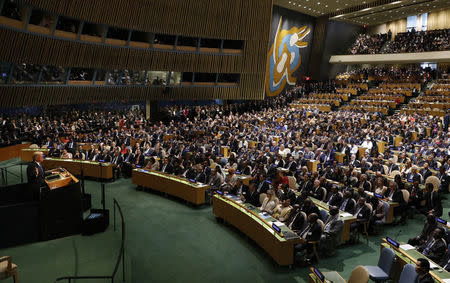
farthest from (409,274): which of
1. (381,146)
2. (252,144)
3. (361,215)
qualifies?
(252,144)

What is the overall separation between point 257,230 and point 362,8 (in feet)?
83.4

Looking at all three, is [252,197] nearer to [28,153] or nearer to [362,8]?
[28,153]

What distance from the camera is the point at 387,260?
191 inches

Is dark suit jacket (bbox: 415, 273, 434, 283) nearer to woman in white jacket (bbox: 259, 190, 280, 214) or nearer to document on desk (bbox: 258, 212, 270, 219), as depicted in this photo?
document on desk (bbox: 258, 212, 270, 219)

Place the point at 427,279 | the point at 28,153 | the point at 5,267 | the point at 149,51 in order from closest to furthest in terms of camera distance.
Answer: the point at 427,279 → the point at 5,267 → the point at 28,153 → the point at 149,51

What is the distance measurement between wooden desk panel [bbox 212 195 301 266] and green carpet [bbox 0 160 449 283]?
0.24 meters

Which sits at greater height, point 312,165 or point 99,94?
point 99,94

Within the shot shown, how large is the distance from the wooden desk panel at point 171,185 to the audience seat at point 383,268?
16.0ft

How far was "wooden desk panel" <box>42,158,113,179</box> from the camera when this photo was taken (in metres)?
11.1

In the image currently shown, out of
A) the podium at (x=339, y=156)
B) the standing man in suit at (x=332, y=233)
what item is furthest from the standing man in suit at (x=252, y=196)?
the podium at (x=339, y=156)

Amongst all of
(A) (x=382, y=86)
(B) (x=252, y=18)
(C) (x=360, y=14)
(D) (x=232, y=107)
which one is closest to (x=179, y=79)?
(D) (x=232, y=107)

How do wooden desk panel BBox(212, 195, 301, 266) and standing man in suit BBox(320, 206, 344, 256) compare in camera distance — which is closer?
wooden desk panel BBox(212, 195, 301, 266)

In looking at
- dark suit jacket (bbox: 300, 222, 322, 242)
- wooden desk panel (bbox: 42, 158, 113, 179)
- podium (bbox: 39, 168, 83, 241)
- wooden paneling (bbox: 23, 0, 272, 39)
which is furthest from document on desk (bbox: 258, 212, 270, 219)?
wooden paneling (bbox: 23, 0, 272, 39)

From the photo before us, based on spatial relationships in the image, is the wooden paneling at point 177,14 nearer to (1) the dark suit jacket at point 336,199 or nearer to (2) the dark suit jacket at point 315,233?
(1) the dark suit jacket at point 336,199
